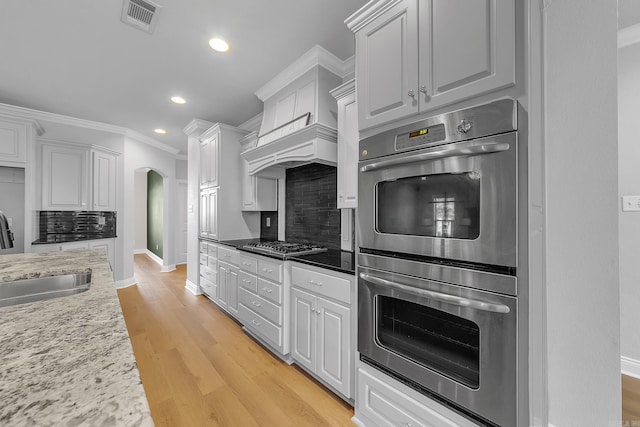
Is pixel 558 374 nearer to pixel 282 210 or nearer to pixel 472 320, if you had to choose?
pixel 472 320

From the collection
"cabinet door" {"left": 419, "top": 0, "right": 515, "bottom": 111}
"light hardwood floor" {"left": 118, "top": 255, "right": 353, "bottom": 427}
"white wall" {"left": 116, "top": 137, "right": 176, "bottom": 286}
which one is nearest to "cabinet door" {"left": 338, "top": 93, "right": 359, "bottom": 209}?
"cabinet door" {"left": 419, "top": 0, "right": 515, "bottom": 111}

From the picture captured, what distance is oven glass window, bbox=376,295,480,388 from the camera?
1189 millimetres

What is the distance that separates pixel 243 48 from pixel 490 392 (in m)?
2.88

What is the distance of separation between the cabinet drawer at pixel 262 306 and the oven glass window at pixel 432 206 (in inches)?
51.2

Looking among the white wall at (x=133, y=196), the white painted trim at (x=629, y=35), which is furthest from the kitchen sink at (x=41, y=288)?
the white painted trim at (x=629, y=35)

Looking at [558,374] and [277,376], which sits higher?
[558,374]

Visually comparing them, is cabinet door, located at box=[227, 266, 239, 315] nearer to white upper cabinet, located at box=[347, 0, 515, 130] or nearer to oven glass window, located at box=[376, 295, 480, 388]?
oven glass window, located at box=[376, 295, 480, 388]

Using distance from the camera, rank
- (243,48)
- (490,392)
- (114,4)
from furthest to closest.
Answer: (243,48)
(114,4)
(490,392)

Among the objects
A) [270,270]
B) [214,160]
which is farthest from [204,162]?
[270,270]

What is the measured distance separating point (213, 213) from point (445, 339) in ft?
10.9

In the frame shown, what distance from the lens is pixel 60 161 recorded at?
12.7ft

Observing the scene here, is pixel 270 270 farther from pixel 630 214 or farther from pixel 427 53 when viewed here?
pixel 630 214

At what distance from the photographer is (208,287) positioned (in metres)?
3.88

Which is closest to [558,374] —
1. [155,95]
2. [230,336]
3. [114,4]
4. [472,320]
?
[472,320]
